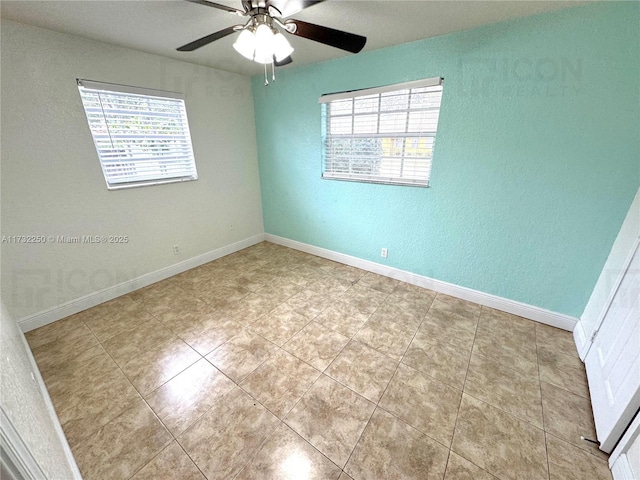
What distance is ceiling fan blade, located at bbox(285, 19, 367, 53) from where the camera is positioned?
4.33 ft

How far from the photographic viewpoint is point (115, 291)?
2.55 m

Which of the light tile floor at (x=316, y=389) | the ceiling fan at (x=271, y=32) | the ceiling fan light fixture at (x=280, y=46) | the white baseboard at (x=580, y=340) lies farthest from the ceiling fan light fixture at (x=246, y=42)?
the white baseboard at (x=580, y=340)

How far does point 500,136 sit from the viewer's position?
200 centimetres

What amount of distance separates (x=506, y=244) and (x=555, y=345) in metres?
0.82

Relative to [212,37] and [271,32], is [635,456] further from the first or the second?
[212,37]

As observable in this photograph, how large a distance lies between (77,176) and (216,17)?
5.68 feet

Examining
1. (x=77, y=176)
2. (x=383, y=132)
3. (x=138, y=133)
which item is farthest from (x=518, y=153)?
(x=77, y=176)

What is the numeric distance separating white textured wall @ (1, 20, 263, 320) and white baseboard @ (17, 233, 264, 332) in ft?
0.16

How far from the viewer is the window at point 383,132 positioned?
2314 mm

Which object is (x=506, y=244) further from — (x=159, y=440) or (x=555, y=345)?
(x=159, y=440)

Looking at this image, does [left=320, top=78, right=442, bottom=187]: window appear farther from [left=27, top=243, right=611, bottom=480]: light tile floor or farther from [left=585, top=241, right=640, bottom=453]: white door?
[left=585, top=241, right=640, bottom=453]: white door

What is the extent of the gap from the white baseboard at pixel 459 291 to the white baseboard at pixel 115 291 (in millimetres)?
1173

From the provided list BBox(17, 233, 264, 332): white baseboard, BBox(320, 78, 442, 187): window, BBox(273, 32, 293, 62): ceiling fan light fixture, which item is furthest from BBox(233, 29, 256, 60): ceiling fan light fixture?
BBox(17, 233, 264, 332): white baseboard

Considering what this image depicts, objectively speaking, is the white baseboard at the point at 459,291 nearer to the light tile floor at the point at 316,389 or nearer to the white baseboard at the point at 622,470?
the light tile floor at the point at 316,389
